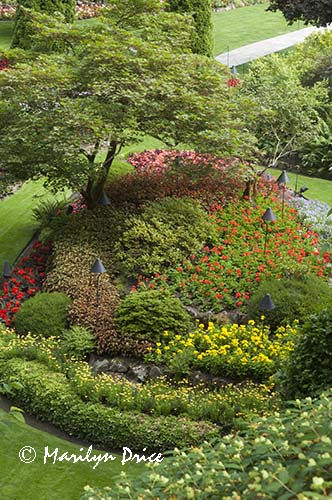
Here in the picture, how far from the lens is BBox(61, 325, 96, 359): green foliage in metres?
11.2

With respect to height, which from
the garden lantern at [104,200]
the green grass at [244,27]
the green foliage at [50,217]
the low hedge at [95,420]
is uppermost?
the garden lantern at [104,200]

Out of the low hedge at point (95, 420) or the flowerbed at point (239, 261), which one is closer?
the low hedge at point (95, 420)

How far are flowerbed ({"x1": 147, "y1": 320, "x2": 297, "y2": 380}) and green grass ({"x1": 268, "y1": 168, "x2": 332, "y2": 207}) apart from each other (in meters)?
6.69

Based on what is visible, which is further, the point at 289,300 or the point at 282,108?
the point at 282,108

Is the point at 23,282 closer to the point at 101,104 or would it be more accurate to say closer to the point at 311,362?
the point at 101,104

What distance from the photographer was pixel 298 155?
1969cm

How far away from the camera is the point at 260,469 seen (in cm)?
475

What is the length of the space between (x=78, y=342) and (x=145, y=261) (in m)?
2.22

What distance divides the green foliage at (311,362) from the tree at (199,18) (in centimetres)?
1553

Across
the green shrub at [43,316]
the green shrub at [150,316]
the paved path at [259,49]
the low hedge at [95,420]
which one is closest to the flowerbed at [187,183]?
the green shrub at [43,316]

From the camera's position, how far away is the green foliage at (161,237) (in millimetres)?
12875

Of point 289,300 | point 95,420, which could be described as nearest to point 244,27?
point 289,300

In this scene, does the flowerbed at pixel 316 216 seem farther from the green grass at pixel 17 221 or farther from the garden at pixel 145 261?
the green grass at pixel 17 221

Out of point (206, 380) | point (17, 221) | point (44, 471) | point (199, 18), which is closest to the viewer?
point (44, 471)
